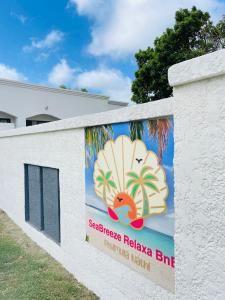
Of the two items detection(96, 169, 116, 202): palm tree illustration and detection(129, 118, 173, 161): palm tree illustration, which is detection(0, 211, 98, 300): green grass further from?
detection(129, 118, 173, 161): palm tree illustration

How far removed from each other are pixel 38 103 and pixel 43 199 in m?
17.8

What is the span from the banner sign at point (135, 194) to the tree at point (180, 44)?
17951 millimetres

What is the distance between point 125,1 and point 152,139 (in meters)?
8.21

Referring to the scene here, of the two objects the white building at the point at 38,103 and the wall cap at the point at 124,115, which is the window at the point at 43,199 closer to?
the wall cap at the point at 124,115

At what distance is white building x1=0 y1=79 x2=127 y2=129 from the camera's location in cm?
2094

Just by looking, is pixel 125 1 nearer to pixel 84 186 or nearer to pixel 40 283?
pixel 84 186

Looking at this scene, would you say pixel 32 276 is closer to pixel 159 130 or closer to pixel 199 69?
pixel 159 130

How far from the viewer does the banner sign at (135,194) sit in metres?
2.80

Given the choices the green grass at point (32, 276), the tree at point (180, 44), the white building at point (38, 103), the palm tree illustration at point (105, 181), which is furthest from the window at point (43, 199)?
the tree at point (180, 44)

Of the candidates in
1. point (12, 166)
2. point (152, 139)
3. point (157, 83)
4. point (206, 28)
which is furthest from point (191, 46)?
point (152, 139)

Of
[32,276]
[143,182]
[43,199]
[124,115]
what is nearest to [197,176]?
[143,182]

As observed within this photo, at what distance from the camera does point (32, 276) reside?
4.65 meters

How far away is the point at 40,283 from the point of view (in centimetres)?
441

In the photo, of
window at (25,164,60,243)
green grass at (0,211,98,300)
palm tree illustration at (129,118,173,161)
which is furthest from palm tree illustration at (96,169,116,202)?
window at (25,164,60,243)
